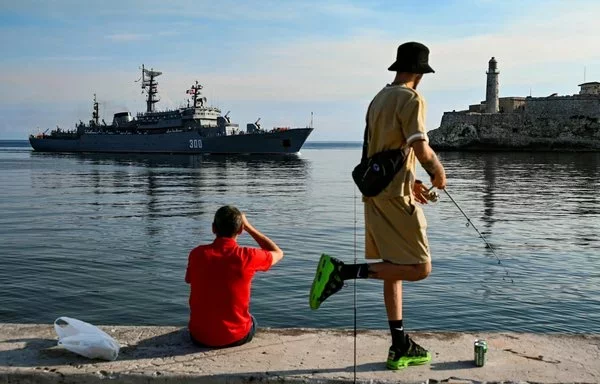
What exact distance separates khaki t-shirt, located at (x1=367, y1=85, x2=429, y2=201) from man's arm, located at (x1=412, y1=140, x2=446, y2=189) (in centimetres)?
4

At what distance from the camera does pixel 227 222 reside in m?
3.99

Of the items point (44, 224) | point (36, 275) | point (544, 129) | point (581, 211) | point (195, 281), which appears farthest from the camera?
point (544, 129)

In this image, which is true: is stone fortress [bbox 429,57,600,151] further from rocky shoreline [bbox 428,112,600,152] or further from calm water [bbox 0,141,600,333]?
calm water [bbox 0,141,600,333]

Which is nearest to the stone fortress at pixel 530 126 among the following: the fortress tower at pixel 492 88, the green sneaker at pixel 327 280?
the fortress tower at pixel 492 88

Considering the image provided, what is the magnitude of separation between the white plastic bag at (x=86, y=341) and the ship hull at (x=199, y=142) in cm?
7126

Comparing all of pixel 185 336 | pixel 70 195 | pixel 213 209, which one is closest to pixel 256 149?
pixel 70 195

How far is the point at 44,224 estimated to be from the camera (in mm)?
15898

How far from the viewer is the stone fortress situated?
84.8m

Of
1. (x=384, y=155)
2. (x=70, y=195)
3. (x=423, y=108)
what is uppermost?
(x=423, y=108)

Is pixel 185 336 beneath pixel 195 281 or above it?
beneath

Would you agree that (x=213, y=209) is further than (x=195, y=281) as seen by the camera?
Yes

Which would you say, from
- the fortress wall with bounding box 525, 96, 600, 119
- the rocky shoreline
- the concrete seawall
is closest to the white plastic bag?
the concrete seawall

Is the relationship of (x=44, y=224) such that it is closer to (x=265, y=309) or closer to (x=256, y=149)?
(x=265, y=309)

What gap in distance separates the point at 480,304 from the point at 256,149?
70235mm
